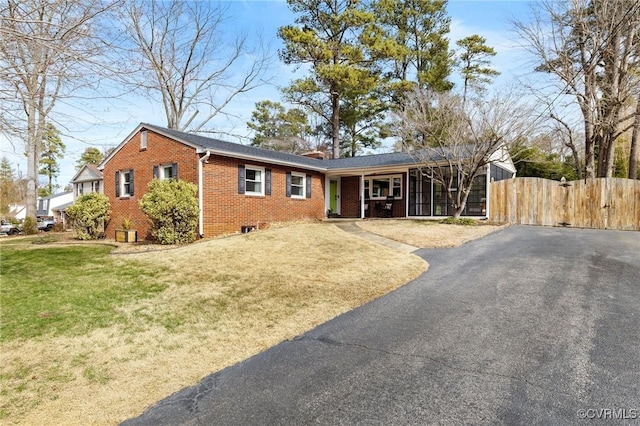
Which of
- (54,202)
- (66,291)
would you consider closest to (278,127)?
(66,291)

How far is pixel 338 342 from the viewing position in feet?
13.1

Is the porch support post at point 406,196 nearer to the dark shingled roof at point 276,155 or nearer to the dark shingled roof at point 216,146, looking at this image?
the dark shingled roof at point 276,155

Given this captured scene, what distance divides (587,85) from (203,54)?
22963 mm

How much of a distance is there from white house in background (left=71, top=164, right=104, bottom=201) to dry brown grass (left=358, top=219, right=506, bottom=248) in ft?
68.0

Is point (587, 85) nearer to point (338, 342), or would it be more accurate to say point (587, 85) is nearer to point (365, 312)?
point (365, 312)

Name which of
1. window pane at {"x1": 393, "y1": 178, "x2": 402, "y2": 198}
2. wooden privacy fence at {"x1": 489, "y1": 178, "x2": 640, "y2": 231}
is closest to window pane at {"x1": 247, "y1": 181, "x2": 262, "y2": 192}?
window pane at {"x1": 393, "y1": 178, "x2": 402, "y2": 198}

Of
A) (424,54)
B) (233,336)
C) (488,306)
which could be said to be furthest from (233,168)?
(424,54)

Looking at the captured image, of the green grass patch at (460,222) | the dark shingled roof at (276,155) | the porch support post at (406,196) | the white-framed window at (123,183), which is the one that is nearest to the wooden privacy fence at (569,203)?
the green grass patch at (460,222)

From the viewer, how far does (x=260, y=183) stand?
45.2 ft

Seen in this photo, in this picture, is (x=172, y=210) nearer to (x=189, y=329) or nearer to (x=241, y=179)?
(x=241, y=179)

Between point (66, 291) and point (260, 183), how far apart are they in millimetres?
8636

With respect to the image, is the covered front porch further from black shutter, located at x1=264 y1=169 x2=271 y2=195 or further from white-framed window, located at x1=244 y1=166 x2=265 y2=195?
white-framed window, located at x1=244 y1=166 x2=265 y2=195

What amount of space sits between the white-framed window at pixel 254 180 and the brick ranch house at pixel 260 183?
1.5 inches

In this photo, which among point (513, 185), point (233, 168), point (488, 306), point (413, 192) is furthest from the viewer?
point (413, 192)
